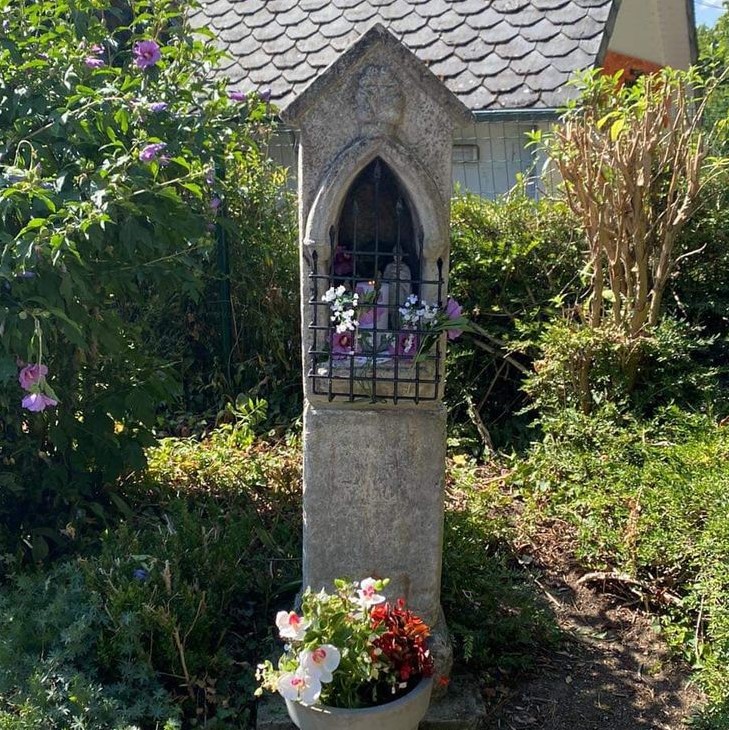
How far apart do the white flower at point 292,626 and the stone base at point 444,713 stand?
517 millimetres

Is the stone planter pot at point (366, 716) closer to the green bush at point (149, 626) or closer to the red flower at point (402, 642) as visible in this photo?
the red flower at point (402, 642)

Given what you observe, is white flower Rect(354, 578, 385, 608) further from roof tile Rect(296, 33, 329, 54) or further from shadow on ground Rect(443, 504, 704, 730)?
roof tile Rect(296, 33, 329, 54)

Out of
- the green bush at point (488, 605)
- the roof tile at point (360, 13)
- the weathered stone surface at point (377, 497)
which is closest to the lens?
the weathered stone surface at point (377, 497)

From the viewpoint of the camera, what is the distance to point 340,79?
7.95ft

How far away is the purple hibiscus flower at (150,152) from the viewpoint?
2795mm

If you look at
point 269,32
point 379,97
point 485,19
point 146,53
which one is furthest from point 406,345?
point 269,32

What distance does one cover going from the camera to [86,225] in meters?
2.61

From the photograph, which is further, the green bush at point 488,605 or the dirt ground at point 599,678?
the green bush at point 488,605

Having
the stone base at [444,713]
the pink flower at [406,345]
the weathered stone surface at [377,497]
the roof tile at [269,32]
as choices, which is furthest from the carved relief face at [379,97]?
the roof tile at [269,32]

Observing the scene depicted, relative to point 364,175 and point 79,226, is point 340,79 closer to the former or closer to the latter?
point 364,175

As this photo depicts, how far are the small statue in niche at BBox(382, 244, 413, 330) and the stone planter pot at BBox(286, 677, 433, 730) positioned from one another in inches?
43.0

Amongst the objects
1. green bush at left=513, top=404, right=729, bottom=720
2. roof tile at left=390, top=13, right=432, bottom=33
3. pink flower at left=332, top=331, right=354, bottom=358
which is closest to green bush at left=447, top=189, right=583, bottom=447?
green bush at left=513, top=404, right=729, bottom=720

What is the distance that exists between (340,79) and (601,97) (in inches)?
114

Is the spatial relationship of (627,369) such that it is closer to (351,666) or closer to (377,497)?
(377,497)
